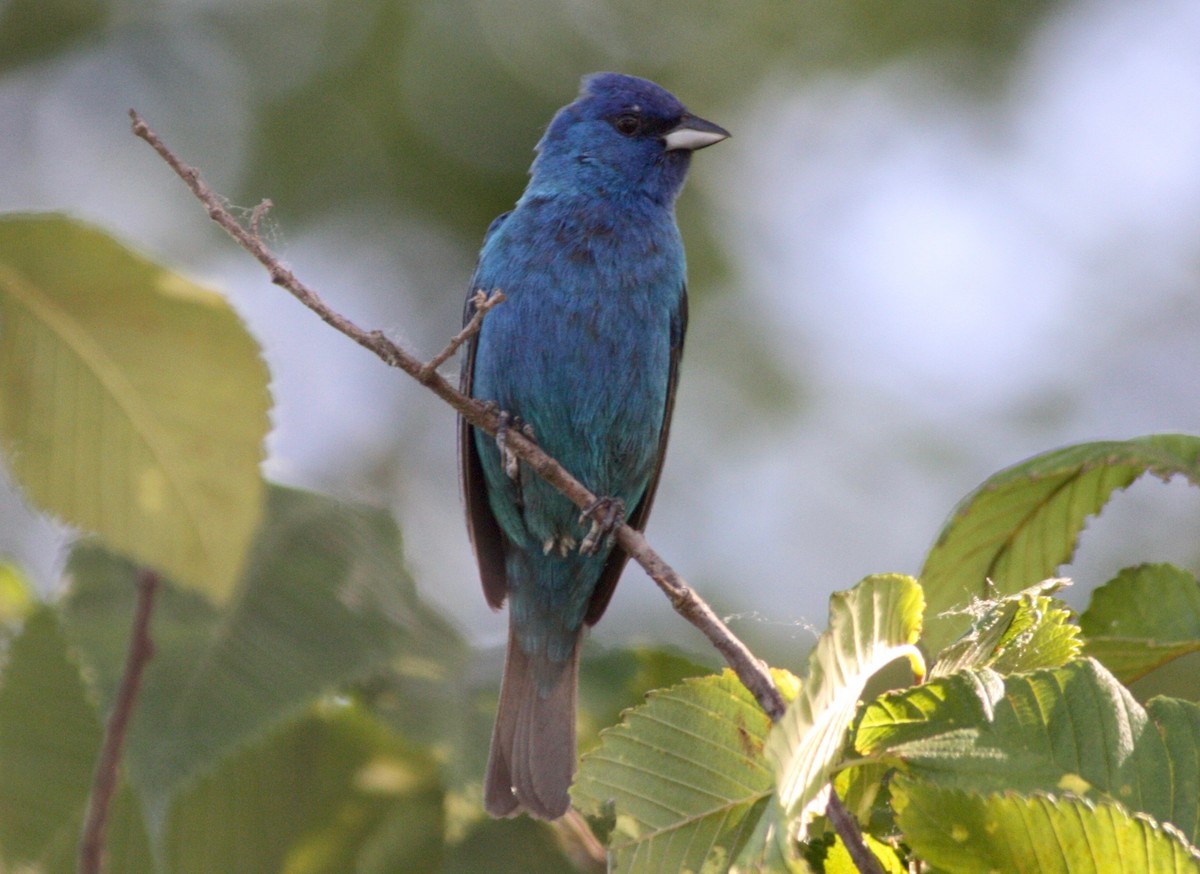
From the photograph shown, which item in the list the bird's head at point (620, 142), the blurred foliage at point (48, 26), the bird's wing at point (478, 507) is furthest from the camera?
the blurred foliage at point (48, 26)

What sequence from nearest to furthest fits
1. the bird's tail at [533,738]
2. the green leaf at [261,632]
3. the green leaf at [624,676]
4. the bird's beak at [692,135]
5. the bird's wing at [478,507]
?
1. the green leaf at [261,632]
2. the green leaf at [624,676]
3. the bird's tail at [533,738]
4. the bird's wing at [478,507]
5. the bird's beak at [692,135]

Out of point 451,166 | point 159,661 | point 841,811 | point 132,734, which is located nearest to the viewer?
point 841,811

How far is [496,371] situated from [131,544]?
1821 millimetres

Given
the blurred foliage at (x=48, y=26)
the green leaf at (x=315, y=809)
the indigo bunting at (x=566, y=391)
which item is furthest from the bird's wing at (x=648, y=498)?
the blurred foliage at (x=48, y=26)

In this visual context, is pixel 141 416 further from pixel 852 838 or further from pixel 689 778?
pixel 852 838

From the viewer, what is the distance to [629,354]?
4.13 metres

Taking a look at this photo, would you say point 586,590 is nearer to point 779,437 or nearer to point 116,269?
point 116,269

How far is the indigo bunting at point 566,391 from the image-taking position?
4062 millimetres

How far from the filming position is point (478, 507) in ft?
14.4

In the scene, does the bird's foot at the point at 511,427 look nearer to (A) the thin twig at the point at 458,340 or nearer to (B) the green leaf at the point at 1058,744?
(A) the thin twig at the point at 458,340

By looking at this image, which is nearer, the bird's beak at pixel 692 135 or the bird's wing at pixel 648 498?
the bird's wing at pixel 648 498

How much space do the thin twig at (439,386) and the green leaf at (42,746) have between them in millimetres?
1074

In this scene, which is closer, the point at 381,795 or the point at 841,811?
the point at 841,811

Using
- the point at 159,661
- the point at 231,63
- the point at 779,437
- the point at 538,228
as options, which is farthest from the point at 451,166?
the point at 159,661
